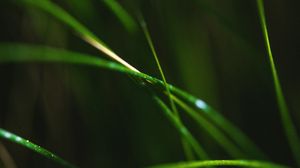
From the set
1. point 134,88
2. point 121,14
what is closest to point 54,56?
point 121,14

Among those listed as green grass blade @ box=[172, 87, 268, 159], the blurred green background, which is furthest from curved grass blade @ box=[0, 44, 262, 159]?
the blurred green background

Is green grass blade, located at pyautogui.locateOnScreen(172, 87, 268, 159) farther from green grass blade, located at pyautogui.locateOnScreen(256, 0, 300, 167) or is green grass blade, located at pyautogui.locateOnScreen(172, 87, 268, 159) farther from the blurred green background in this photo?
the blurred green background

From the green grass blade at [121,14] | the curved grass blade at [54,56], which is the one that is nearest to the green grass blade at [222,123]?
the curved grass blade at [54,56]

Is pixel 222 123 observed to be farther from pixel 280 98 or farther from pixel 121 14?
pixel 121 14

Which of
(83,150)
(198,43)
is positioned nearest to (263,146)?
(198,43)

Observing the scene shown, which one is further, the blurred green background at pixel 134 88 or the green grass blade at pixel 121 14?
the blurred green background at pixel 134 88

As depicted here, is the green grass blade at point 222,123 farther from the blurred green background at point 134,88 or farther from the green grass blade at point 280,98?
the blurred green background at point 134,88
